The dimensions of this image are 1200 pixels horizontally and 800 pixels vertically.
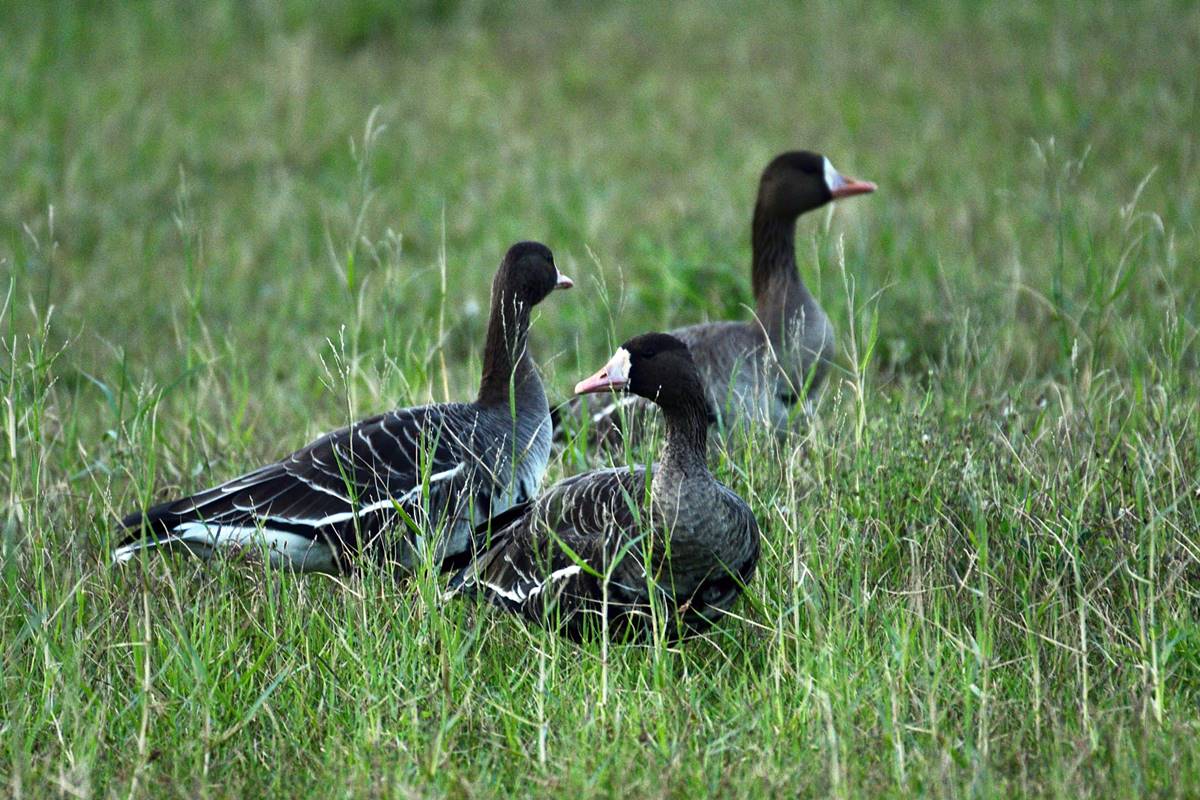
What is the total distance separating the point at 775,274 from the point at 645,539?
2.69m

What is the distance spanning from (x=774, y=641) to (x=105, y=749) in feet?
6.05

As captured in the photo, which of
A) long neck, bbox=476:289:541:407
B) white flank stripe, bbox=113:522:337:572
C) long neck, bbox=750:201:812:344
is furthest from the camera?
long neck, bbox=750:201:812:344

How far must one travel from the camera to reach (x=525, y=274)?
5.54 m

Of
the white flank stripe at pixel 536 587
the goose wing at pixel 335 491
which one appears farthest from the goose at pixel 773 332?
the white flank stripe at pixel 536 587

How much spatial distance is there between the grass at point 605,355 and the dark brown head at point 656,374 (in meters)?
0.17

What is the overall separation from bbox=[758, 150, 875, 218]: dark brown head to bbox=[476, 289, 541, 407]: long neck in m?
1.74

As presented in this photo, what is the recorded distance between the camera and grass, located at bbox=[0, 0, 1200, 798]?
3787 mm

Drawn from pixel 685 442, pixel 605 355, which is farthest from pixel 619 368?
pixel 605 355

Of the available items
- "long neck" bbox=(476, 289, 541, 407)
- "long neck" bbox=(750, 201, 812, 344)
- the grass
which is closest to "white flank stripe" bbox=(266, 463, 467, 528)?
A: the grass

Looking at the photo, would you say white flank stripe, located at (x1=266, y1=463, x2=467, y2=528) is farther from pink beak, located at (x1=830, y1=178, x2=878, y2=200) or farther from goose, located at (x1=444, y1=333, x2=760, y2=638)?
pink beak, located at (x1=830, y1=178, x2=878, y2=200)

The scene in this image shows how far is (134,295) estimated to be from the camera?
855cm

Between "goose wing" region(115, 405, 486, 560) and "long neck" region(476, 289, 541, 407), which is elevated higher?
"long neck" region(476, 289, 541, 407)

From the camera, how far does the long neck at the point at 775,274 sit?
649 centimetres

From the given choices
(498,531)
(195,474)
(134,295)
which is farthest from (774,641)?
(134,295)
